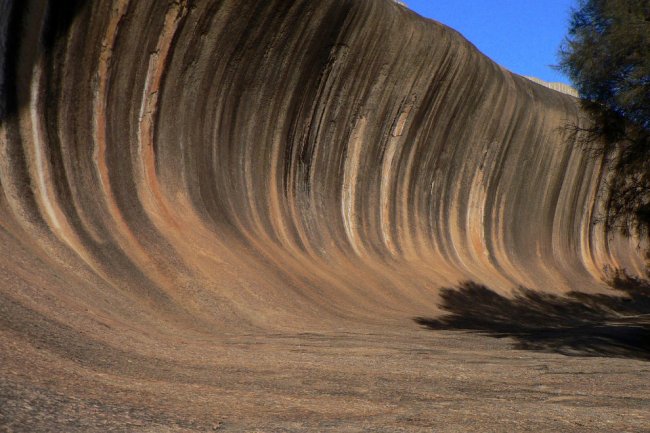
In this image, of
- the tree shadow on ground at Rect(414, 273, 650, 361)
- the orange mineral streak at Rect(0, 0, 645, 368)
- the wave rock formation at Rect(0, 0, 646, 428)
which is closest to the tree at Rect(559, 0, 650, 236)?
the tree shadow on ground at Rect(414, 273, 650, 361)

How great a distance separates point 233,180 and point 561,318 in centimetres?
860

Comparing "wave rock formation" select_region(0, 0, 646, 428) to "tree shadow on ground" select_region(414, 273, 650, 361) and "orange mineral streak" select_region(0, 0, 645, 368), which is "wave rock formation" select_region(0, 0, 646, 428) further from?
"tree shadow on ground" select_region(414, 273, 650, 361)

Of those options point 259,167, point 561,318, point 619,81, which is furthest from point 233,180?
point 561,318

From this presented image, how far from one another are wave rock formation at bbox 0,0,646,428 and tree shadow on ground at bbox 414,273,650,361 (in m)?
0.68

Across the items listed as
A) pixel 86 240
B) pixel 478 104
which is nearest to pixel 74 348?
pixel 86 240

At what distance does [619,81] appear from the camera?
12.4 meters

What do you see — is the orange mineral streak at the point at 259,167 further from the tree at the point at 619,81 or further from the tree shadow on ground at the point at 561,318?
the tree at the point at 619,81

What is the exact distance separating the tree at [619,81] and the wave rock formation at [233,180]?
3.96 metres

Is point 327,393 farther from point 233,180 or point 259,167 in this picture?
point 259,167

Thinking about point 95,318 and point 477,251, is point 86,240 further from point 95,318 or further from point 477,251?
point 477,251

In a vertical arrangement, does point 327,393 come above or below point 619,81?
below

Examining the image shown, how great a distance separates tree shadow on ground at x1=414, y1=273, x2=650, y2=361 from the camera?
39.4ft

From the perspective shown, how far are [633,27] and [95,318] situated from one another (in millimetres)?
8058

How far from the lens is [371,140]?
18359mm
